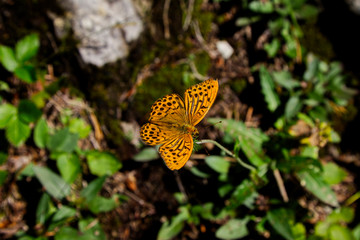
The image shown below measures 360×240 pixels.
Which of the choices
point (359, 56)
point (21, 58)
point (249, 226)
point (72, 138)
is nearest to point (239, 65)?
point (359, 56)

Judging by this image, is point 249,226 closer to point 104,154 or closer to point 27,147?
point 104,154

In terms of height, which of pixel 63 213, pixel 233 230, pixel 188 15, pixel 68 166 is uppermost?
pixel 188 15

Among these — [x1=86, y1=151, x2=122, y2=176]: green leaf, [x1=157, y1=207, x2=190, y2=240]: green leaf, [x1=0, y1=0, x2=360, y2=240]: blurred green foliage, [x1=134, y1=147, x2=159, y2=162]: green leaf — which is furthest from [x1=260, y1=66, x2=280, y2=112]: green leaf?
[x1=86, y1=151, x2=122, y2=176]: green leaf

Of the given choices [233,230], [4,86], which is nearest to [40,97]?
[4,86]

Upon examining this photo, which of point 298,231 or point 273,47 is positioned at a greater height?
point 273,47

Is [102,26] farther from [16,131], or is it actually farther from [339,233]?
[339,233]

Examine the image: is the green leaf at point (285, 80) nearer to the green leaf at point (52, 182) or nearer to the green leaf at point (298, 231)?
the green leaf at point (298, 231)
